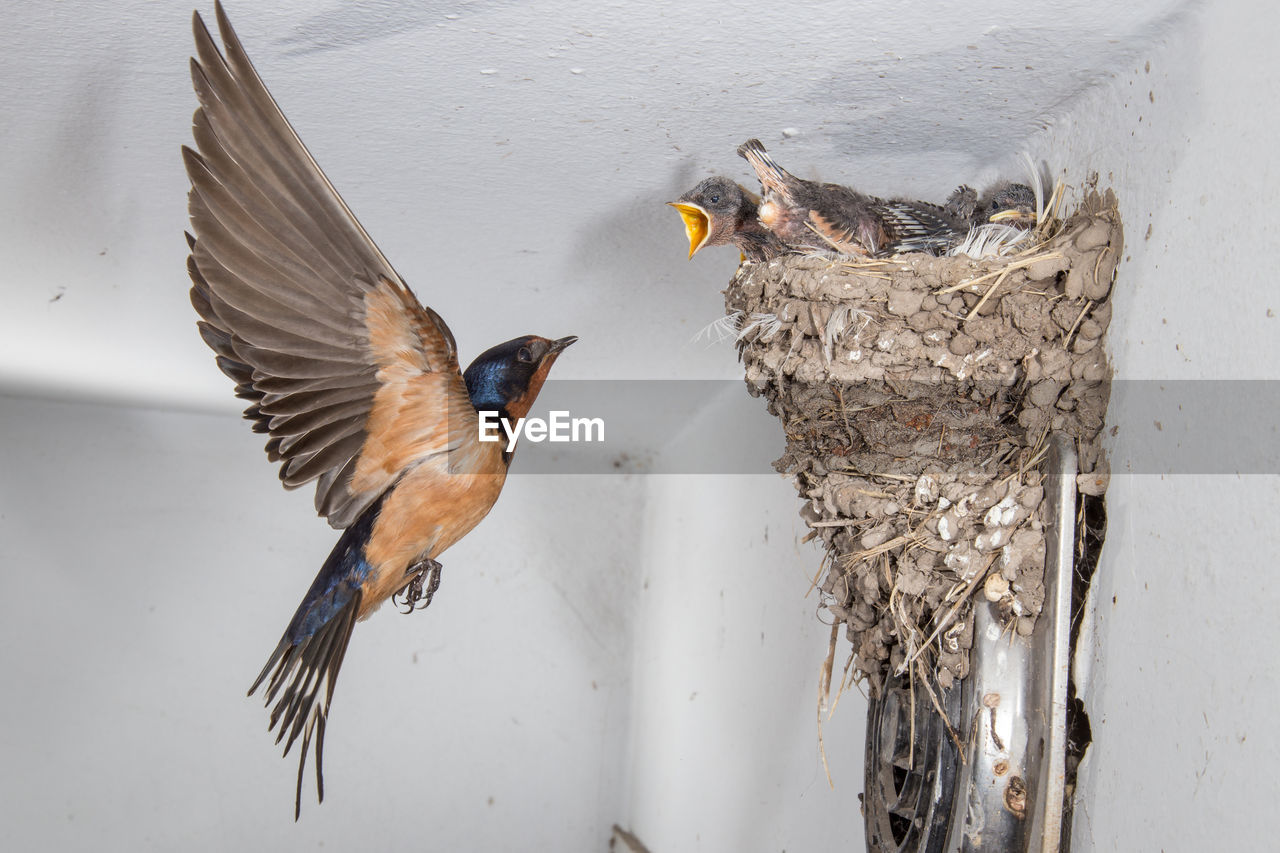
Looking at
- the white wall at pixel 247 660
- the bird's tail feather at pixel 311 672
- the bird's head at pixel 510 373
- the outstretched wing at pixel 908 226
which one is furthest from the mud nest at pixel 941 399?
the white wall at pixel 247 660

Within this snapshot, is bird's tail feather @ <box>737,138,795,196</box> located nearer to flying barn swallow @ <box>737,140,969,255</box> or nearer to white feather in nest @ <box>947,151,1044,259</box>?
flying barn swallow @ <box>737,140,969,255</box>

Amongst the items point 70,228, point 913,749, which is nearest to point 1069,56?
point 913,749

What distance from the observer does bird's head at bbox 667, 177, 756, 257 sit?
142 centimetres

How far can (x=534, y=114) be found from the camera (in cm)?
→ 134

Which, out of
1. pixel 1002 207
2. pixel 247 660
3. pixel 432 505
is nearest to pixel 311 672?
pixel 432 505

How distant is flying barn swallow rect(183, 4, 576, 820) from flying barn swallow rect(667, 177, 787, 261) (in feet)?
1.40

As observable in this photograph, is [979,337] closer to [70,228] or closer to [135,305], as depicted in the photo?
[70,228]

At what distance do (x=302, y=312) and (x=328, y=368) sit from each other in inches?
2.4

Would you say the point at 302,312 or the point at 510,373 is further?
the point at 510,373

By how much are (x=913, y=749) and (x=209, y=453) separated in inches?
A: 101

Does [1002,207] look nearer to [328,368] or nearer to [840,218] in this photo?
[840,218]

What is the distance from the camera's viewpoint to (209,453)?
10.3ft

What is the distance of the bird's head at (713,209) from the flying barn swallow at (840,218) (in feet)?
0.18

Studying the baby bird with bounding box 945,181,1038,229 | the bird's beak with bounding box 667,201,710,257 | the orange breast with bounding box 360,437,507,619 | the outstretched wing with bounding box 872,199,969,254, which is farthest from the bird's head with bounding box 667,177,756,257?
the orange breast with bounding box 360,437,507,619
